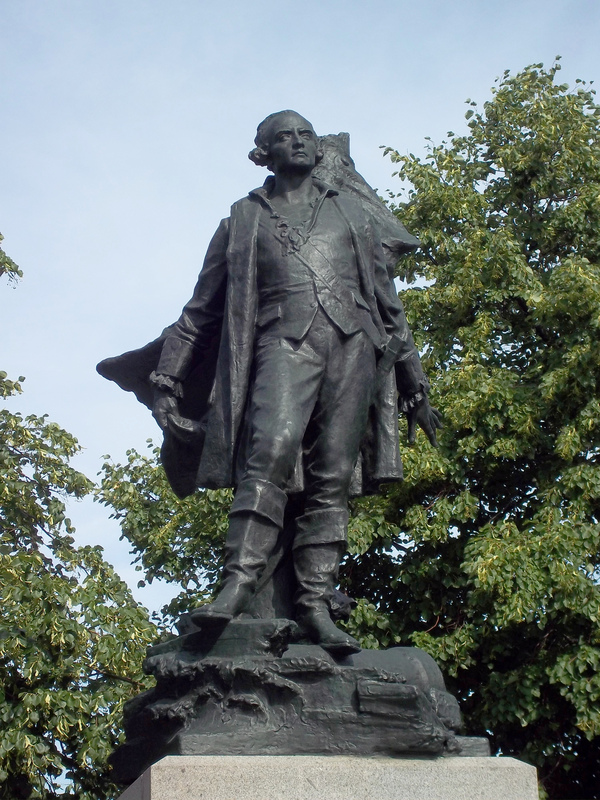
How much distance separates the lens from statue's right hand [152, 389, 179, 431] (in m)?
5.30

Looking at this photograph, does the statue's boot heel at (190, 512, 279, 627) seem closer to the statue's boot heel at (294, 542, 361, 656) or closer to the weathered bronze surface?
the weathered bronze surface

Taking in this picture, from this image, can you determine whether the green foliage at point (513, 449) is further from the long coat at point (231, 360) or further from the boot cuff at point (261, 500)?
the boot cuff at point (261, 500)

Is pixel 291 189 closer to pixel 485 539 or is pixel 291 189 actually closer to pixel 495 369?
pixel 485 539

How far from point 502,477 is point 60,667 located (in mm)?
6183

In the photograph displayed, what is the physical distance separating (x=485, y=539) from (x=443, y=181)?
20.4 ft

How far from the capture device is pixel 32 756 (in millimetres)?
9586

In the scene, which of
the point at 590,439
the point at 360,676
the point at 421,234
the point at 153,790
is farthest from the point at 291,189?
the point at 421,234

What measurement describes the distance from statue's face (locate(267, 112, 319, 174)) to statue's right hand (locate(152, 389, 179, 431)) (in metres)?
1.26

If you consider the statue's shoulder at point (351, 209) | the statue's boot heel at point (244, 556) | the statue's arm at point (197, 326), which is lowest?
the statue's boot heel at point (244, 556)

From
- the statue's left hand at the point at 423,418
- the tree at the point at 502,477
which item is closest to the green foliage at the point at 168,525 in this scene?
the tree at the point at 502,477

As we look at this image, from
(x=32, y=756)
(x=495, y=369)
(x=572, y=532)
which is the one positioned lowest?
(x=32, y=756)

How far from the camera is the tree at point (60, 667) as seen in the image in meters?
9.88

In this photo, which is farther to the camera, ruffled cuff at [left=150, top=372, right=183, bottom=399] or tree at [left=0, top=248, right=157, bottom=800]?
tree at [left=0, top=248, right=157, bottom=800]

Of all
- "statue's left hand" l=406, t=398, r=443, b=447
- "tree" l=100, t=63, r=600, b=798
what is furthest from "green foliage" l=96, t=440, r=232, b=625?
"statue's left hand" l=406, t=398, r=443, b=447
